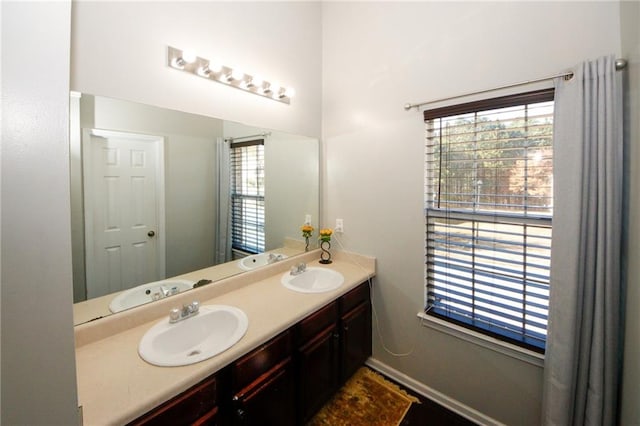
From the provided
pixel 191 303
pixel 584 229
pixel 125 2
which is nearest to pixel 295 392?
pixel 191 303

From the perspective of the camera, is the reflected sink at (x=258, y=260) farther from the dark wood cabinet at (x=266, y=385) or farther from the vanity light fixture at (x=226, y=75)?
the vanity light fixture at (x=226, y=75)

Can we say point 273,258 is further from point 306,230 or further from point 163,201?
point 163,201

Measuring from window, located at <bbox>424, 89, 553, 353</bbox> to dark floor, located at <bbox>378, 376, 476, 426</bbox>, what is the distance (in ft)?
1.98

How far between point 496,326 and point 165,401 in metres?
1.74

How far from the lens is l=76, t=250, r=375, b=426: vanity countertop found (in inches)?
34.2

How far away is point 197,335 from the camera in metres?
1.37

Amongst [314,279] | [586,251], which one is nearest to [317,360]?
→ [314,279]

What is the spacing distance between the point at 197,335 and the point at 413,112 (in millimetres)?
1867

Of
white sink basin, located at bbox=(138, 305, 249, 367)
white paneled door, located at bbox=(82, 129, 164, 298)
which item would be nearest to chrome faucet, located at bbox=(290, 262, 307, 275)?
white sink basin, located at bbox=(138, 305, 249, 367)

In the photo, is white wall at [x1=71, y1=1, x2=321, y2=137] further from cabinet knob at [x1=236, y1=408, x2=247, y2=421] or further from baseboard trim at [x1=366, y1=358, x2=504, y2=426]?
baseboard trim at [x1=366, y1=358, x2=504, y2=426]

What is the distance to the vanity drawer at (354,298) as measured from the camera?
1.82 meters

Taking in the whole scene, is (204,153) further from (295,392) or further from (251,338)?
(295,392)

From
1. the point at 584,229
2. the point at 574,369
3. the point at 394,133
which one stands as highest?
the point at 394,133

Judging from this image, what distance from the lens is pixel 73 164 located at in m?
1.15
